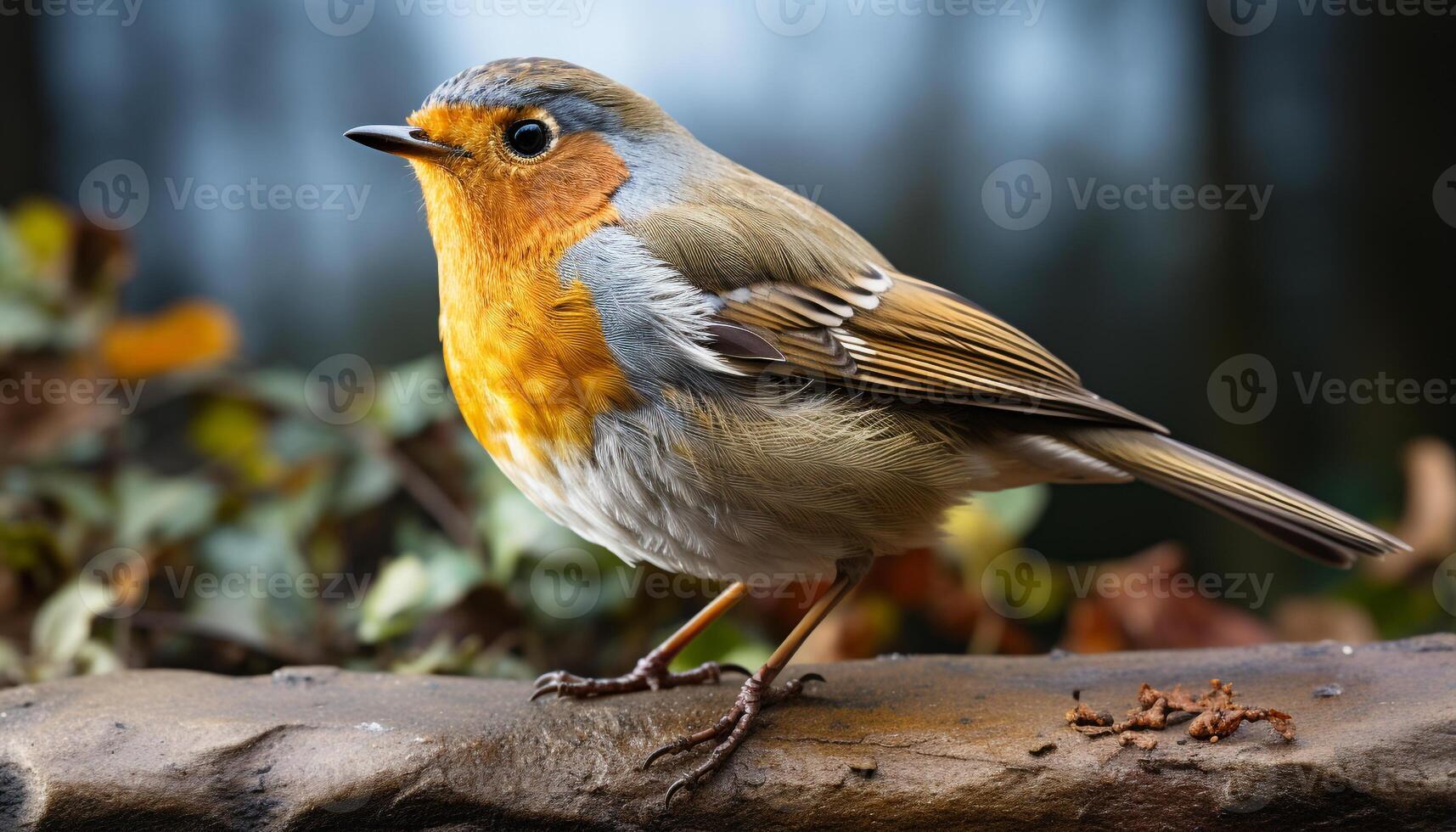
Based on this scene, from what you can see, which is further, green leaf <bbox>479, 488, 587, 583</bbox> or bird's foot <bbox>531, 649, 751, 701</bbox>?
green leaf <bbox>479, 488, 587, 583</bbox>

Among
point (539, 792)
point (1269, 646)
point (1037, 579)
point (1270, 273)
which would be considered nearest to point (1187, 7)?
point (1270, 273)

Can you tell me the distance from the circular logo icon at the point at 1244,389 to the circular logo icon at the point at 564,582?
2802 millimetres

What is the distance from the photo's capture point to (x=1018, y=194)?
4.35 m

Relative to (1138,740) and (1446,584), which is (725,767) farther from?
(1446,584)

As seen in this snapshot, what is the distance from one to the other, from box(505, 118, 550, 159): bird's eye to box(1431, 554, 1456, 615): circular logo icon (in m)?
3.01

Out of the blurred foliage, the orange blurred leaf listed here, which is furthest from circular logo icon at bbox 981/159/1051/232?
the orange blurred leaf

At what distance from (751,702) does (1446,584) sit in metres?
2.71

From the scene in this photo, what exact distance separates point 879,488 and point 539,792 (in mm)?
803

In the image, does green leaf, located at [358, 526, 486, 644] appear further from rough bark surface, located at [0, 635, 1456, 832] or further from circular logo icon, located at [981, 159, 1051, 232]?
circular logo icon, located at [981, 159, 1051, 232]

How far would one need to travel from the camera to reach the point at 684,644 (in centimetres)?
239

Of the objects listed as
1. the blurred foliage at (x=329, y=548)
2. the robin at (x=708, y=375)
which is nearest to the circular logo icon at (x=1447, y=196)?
the blurred foliage at (x=329, y=548)

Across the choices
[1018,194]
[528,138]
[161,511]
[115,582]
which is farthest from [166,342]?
[1018,194]

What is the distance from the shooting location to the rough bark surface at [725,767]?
1740mm

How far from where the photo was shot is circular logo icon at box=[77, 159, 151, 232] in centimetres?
445
